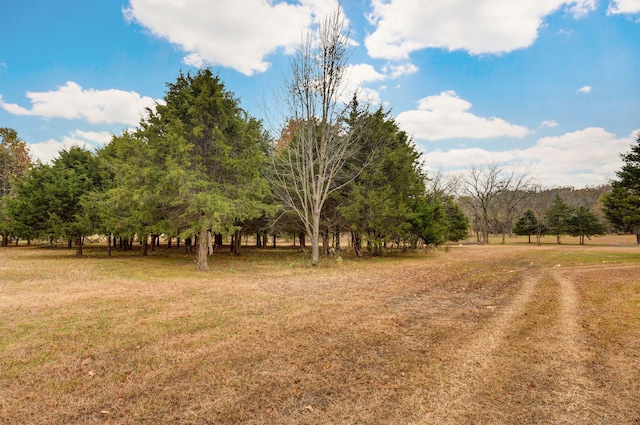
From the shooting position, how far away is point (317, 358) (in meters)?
4.38

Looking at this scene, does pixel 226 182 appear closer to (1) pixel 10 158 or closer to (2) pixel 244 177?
(2) pixel 244 177

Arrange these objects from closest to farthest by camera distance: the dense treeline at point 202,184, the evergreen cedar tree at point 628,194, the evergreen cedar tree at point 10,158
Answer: the dense treeline at point 202,184 < the evergreen cedar tree at point 628,194 < the evergreen cedar tree at point 10,158

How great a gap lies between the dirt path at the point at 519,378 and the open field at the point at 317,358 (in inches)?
0.8

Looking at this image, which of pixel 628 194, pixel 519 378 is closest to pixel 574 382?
pixel 519 378

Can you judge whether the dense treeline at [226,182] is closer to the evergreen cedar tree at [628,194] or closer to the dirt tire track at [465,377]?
the evergreen cedar tree at [628,194]

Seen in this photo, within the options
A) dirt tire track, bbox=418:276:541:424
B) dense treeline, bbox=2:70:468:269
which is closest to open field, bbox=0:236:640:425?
dirt tire track, bbox=418:276:541:424

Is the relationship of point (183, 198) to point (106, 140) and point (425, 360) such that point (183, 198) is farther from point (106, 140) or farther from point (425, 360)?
point (106, 140)

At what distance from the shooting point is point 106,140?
2559cm

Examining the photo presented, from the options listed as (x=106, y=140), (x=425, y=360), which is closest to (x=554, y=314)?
(x=425, y=360)

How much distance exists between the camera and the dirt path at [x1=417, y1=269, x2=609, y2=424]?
305 centimetres

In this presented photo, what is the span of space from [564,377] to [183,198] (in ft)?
44.9

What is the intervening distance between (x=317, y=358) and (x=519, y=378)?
8.40ft

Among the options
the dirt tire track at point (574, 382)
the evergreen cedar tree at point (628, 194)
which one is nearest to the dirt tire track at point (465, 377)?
the dirt tire track at point (574, 382)

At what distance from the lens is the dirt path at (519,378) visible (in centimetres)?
305
